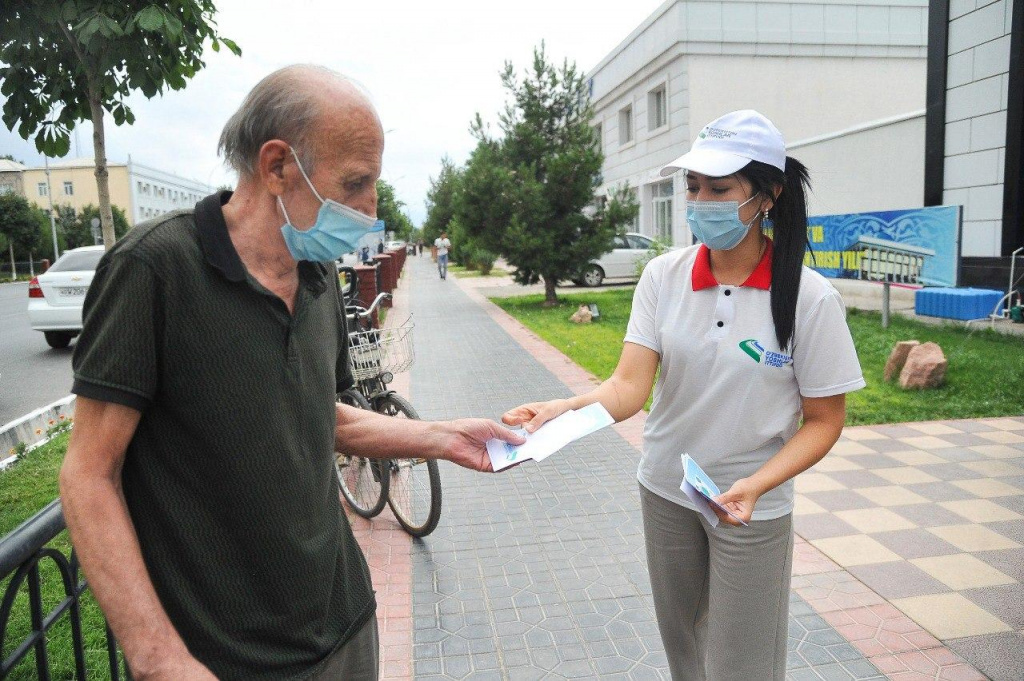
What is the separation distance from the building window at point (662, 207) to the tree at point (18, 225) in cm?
4636

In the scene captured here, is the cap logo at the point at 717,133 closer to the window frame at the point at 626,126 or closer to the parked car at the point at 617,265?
the parked car at the point at 617,265

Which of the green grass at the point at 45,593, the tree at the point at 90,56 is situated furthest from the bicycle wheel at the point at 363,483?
the tree at the point at 90,56

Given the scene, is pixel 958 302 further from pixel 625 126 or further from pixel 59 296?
pixel 625 126

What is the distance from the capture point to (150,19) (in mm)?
3459

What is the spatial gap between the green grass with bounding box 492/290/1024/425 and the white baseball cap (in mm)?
5690

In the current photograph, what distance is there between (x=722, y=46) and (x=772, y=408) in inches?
939

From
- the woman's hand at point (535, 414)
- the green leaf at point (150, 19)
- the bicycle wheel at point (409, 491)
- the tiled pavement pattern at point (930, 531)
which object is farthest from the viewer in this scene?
the bicycle wheel at point (409, 491)

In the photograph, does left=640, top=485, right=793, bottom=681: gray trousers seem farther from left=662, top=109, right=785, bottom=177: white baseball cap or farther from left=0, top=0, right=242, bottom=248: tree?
left=0, top=0, right=242, bottom=248: tree

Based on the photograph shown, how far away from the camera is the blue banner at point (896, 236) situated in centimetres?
1033

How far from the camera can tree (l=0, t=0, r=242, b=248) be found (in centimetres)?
352

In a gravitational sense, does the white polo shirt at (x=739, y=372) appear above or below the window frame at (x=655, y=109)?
below

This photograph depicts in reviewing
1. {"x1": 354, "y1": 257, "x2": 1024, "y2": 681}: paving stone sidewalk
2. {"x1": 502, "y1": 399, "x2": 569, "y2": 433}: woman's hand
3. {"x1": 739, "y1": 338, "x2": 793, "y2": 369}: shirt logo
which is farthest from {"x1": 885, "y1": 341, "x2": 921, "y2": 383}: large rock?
{"x1": 502, "y1": 399, "x2": 569, "y2": 433}: woman's hand

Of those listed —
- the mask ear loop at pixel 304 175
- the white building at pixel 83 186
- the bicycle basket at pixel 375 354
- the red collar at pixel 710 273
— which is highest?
the white building at pixel 83 186

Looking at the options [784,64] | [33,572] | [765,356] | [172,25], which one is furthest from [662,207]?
[33,572]
